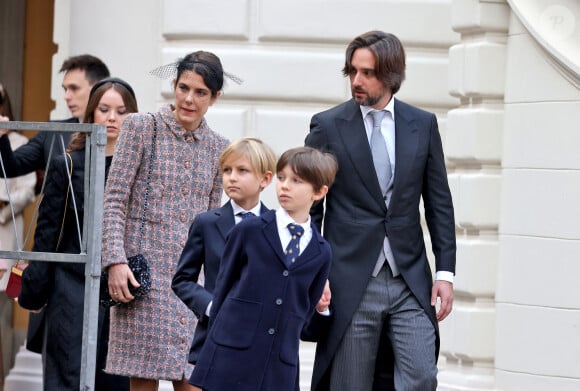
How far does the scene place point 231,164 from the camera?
5.57 metres

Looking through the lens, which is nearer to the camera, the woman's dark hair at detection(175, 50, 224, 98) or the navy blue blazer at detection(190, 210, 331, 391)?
the navy blue blazer at detection(190, 210, 331, 391)

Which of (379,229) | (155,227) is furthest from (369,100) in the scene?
(155,227)

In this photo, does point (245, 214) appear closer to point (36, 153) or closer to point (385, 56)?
point (385, 56)

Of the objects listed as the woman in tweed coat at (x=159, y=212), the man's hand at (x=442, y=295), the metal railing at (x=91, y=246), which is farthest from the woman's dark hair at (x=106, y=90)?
the man's hand at (x=442, y=295)

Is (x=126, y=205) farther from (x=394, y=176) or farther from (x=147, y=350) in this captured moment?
(x=394, y=176)

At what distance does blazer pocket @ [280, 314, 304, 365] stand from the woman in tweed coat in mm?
986

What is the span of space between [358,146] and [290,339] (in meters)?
0.95

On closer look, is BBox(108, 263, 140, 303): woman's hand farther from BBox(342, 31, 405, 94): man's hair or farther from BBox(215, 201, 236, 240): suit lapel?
BBox(342, 31, 405, 94): man's hair

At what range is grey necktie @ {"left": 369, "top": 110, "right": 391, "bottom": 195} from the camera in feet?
19.5

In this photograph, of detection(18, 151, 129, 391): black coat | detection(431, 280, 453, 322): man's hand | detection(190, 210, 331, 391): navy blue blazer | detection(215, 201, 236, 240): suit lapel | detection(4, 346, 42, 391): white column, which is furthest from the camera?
detection(4, 346, 42, 391): white column

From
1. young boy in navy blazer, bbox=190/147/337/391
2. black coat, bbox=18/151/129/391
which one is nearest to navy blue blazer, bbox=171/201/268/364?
young boy in navy blazer, bbox=190/147/337/391

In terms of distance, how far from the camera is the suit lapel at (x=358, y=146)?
587cm

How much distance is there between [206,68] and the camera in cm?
618

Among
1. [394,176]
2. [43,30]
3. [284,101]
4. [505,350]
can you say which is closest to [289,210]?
[394,176]
